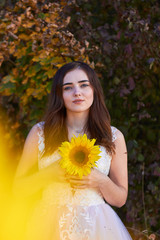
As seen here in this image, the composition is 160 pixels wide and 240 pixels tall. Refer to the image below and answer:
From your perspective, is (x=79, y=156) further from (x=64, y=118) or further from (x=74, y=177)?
(x=64, y=118)

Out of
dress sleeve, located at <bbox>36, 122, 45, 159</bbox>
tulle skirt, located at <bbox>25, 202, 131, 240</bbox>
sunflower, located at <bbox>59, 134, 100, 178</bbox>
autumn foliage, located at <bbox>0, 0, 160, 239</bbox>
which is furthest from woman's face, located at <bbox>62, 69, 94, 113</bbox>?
tulle skirt, located at <bbox>25, 202, 131, 240</bbox>

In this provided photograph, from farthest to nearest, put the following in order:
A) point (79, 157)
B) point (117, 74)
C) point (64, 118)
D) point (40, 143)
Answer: point (117, 74) < point (64, 118) < point (40, 143) < point (79, 157)

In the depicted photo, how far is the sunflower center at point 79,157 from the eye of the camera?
5.46 feet

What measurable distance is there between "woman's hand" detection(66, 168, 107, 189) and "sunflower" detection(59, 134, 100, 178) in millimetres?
113

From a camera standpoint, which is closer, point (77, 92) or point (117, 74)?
point (77, 92)

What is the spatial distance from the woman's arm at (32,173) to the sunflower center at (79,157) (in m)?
0.19

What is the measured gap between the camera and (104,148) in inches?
80.2

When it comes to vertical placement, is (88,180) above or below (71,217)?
above

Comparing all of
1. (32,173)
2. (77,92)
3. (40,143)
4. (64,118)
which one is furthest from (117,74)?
(32,173)

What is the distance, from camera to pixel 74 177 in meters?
1.76

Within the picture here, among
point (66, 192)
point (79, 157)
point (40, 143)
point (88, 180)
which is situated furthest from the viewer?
point (40, 143)

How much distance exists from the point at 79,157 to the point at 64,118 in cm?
54

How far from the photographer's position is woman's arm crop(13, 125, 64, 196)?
1870 mm

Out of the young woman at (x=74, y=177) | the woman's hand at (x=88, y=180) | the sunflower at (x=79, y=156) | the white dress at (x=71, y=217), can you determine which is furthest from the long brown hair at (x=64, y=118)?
the sunflower at (x=79, y=156)
